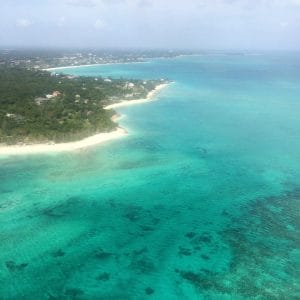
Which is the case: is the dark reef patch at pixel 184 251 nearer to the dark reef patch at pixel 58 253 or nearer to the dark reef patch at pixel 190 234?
the dark reef patch at pixel 190 234

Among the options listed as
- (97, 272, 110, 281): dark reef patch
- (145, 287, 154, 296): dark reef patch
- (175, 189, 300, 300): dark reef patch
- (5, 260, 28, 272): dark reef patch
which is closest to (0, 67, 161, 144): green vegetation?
(5, 260, 28, 272): dark reef patch

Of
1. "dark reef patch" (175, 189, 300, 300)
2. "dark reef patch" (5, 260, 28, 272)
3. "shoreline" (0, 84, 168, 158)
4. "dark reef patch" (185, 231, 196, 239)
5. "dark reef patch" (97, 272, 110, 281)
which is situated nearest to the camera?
"dark reef patch" (175, 189, 300, 300)

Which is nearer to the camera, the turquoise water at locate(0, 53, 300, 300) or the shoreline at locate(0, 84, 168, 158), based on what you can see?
the turquoise water at locate(0, 53, 300, 300)

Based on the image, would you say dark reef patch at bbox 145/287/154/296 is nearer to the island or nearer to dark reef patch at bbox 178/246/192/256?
dark reef patch at bbox 178/246/192/256

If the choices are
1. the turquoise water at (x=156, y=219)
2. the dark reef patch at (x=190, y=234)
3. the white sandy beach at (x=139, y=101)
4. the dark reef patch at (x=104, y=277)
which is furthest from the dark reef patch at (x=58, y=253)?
the white sandy beach at (x=139, y=101)

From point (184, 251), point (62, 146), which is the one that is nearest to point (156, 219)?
point (184, 251)

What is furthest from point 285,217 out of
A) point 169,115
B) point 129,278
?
Answer: point 169,115
